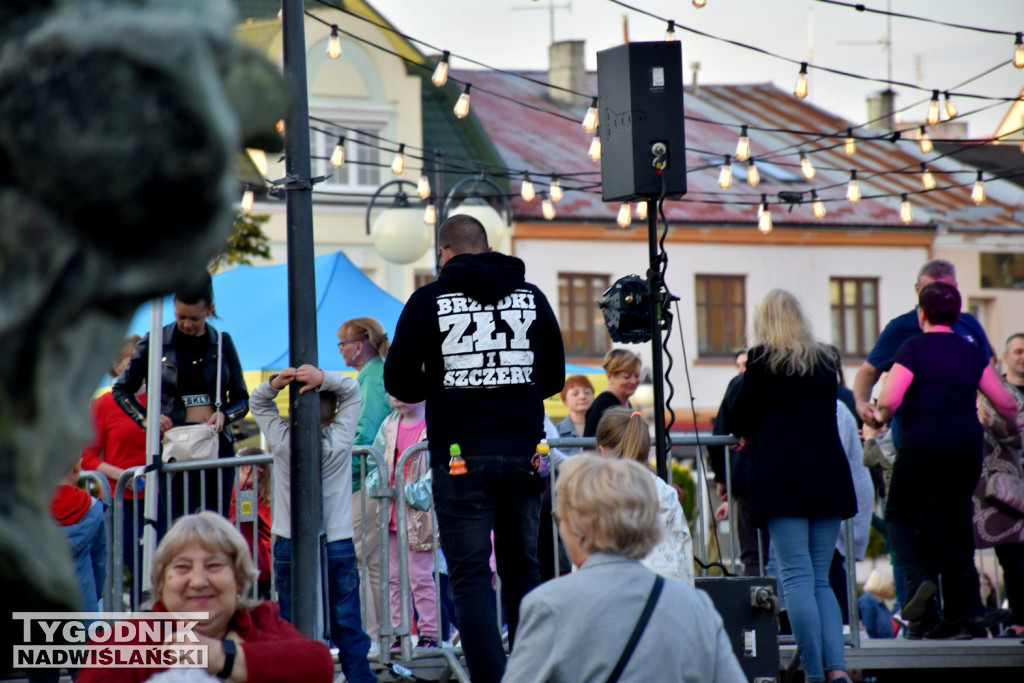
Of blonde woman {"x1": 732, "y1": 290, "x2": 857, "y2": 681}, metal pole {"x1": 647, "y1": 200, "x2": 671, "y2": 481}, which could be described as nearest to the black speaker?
metal pole {"x1": 647, "y1": 200, "x2": 671, "y2": 481}

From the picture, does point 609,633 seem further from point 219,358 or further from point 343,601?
point 219,358

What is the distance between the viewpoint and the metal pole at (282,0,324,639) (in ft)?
19.6

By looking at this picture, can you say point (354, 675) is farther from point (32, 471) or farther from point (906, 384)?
point (32, 471)

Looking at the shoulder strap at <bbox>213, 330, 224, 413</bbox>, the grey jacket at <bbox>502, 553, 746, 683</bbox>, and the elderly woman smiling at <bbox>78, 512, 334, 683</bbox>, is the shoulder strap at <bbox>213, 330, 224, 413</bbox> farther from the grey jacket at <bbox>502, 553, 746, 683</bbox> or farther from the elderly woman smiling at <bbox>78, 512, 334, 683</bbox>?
the grey jacket at <bbox>502, 553, 746, 683</bbox>

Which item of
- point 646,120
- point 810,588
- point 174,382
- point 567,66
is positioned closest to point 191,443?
point 174,382

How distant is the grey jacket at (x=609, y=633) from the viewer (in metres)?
3.46

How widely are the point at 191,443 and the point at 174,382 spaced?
0.38 metres

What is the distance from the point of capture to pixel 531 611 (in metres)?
3.53

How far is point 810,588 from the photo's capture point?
680cm

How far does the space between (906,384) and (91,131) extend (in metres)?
6.73

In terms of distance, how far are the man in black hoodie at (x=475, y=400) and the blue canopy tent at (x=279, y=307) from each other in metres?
6.42

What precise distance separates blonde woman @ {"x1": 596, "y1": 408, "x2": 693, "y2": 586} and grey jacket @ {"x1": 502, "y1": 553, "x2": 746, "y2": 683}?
1.98 m

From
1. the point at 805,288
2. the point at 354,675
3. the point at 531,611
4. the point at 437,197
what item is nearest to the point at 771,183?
the point at 805,288

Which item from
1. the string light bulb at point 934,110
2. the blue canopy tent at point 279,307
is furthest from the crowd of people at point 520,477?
the string light bulb at point 934,110
